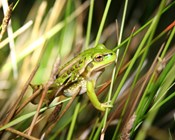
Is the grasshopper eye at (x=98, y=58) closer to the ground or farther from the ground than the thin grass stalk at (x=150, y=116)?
farther from the ground

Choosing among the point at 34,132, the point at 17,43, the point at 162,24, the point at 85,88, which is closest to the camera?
the point at 85,88

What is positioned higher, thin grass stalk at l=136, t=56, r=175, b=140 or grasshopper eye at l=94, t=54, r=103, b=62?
grasshopper eye at l=94, t=54, r=103, b=62

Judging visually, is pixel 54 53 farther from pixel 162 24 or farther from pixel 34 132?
pixel 162 24

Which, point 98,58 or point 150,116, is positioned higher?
point 98,58

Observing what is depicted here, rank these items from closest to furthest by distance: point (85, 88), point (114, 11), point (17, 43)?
1. point (85, 88)
2. point (17, 43)
3. point (114, 11)

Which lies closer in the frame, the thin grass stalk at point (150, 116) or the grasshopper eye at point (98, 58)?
the thin grass stalk at point (150, 116)

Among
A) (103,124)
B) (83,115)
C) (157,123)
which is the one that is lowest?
(157,123)

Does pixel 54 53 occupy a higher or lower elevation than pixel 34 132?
higher

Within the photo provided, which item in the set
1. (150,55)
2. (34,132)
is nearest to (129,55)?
(150,55)

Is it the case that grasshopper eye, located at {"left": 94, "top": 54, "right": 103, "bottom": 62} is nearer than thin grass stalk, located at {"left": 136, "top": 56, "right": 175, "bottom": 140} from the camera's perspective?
No

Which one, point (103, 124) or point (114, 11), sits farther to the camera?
point (114, 11)

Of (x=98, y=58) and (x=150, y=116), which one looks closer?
(x=150, y=116)
